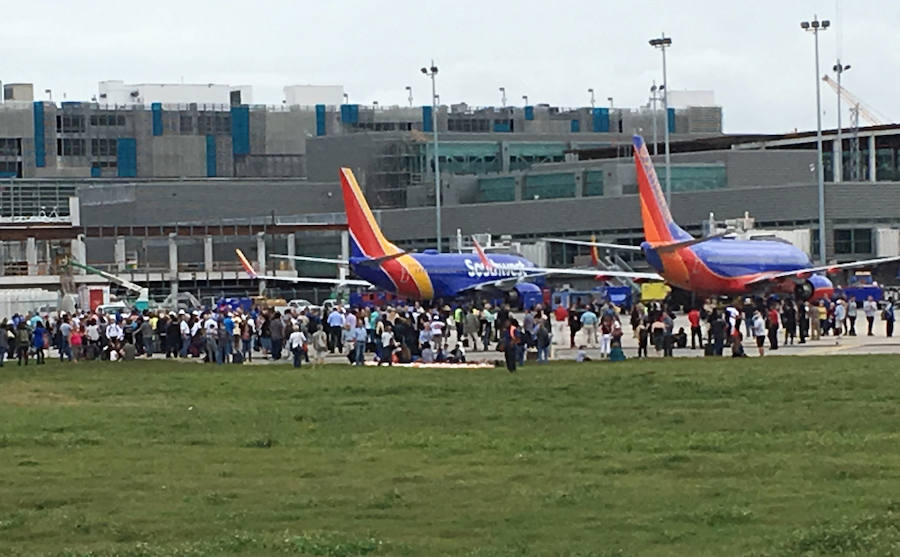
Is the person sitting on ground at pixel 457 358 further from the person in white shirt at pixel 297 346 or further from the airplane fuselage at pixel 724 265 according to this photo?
the airplane fuselage at pixel 724 265

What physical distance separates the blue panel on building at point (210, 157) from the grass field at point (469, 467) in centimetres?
12425

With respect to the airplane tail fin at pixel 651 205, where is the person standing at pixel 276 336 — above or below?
below

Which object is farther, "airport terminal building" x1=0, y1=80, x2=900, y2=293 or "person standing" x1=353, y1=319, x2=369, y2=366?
"airport terminal building" x1=0, y1=80, x2=900, y2=293

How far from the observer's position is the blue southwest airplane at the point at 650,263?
78062 mm

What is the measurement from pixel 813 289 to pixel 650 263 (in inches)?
318

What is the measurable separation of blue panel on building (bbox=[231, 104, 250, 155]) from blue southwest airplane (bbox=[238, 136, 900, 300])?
75798mm

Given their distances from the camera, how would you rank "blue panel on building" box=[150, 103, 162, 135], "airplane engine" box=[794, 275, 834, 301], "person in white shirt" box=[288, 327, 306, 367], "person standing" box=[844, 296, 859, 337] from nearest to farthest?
"person in white shirt" box=[288, 327, 306, 367], "person standing" box=[844, 296, 859, 337], "airplane engine" box=[794, 275, 834, 301], "blue panel on building" box=[150, 103, 162, 135]

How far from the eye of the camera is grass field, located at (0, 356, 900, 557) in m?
18.5

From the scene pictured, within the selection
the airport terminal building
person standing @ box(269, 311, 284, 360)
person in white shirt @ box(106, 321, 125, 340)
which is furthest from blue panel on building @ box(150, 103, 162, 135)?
person standing @ box(269, 311, 284, 360)

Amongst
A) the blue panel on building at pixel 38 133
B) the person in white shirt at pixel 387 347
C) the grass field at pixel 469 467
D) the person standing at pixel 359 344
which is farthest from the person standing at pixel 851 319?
the blue panel on building at pixel 38 133

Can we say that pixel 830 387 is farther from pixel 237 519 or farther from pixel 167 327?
pixel 167 327

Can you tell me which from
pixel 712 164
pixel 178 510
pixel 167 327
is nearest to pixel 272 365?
pixel 167 327

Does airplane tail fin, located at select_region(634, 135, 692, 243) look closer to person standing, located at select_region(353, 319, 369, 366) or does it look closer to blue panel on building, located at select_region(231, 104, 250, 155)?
person standing, located at select_region(353, 319, 369, 366)

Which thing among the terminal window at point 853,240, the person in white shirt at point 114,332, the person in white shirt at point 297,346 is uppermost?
the terminal window at point 853,240
